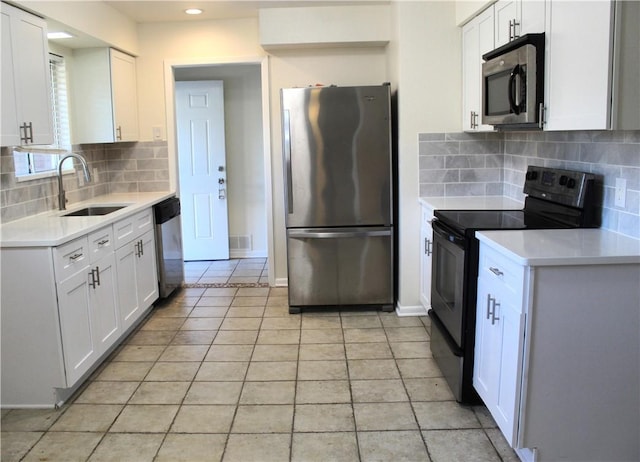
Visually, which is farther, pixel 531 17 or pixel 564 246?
pixel 531 17

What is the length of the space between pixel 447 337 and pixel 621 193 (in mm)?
1098

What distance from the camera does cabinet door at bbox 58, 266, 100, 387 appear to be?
108 inches

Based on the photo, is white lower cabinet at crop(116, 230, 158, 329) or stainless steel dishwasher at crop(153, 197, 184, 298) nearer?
white lower cabinet at crop(116, 230, 158, 329)

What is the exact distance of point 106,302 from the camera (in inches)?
128

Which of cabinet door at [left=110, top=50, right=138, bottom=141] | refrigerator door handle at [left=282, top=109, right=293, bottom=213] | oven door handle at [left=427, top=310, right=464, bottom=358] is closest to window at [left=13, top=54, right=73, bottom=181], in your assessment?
cabinet door at [left=110, top=50, right=138, bottom=141]

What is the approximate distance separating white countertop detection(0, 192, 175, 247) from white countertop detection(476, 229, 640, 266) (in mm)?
2114

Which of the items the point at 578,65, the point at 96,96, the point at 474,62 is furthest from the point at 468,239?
the point at 96,96

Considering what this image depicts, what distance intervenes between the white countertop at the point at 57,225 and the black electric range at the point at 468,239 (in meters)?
2.01

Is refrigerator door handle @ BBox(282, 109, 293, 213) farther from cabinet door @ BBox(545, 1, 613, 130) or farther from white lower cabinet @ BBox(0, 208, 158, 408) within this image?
cabinet door @ BBox(545, 1, 613, 130)

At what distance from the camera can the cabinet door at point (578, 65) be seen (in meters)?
2.02

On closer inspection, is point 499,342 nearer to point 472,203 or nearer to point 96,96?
point 472,203

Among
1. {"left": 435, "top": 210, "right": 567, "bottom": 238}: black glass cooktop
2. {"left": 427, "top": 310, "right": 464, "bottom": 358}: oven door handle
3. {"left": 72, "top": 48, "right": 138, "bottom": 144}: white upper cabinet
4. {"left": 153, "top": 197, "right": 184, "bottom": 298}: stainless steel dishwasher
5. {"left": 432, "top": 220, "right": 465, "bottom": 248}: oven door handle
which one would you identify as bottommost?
{"left": 427, "top": 310, "right": 464, "bottom": 358}: oven door handle

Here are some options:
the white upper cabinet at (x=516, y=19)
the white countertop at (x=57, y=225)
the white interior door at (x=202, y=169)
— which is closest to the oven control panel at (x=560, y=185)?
the white upper cabinet at (x=516, y=19)

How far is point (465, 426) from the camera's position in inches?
98.9
